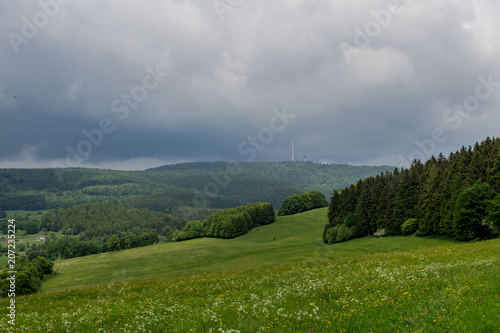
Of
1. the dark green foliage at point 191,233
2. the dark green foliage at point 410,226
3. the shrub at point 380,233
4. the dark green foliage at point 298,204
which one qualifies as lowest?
the dark green foliage at point 191,233

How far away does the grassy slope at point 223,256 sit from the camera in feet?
180

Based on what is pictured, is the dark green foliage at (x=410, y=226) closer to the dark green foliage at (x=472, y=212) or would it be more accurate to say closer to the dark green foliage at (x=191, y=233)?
the dark green foliage at (x=472, y=212)

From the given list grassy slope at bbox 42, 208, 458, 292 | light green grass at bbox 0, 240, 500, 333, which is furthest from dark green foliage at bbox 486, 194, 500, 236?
light green grass at bbox 0, 240, 500, 333

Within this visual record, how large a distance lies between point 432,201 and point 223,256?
50818 millimetres

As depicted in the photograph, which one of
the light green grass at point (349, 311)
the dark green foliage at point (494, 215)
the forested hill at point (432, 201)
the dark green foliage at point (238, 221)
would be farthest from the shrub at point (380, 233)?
the dark green foliage at point (238, 221)

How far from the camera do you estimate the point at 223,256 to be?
8400 cm

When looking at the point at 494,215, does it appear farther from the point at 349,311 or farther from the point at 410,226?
the point at 349,311

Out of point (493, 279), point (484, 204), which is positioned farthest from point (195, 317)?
point (484, 204)

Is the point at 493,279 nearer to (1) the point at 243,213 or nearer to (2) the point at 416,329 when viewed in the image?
(2) the point at 416,329

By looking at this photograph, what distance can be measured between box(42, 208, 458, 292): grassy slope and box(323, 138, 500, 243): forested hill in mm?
5441

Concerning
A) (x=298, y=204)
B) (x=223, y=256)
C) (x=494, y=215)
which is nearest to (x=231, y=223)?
(x=223, y=256)

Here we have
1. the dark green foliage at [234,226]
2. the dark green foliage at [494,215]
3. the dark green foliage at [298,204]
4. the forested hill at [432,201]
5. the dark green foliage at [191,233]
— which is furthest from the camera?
the dark green foliage at [298,204]

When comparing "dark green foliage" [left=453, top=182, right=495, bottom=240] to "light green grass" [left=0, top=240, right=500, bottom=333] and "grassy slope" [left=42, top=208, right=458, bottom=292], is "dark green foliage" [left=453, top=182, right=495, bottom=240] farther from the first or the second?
"light green grass" [left=0, top=240, right=500, bottom=333]

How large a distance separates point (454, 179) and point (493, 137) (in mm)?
15661
